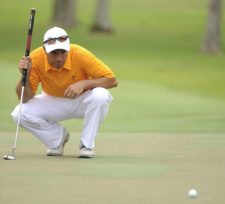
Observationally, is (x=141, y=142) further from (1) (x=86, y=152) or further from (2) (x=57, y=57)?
(2) (x=57, y=57)

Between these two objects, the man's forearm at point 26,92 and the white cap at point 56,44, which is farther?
the man's forearm at point 26,92

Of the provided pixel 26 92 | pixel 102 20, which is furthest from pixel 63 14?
pixel 26 92

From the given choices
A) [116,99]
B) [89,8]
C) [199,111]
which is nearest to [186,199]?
[199,111]

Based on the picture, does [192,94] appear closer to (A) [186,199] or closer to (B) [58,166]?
(B) [58,166]

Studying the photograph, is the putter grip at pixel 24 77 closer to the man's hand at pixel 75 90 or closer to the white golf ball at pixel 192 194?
the man's hand at pixel 75 90

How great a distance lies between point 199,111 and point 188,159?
26.1 feet

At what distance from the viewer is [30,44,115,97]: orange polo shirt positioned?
416 inches

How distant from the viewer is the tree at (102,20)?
1786 inches

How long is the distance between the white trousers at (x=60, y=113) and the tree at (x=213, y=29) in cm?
2684

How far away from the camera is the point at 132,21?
5106 cm

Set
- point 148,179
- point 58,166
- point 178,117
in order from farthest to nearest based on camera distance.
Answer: point 178,117 → point 58,166 → point 148,179

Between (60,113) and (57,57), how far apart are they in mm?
853

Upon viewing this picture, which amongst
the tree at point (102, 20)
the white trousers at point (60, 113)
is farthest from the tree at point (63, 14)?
the white trousers at point (60, 113)

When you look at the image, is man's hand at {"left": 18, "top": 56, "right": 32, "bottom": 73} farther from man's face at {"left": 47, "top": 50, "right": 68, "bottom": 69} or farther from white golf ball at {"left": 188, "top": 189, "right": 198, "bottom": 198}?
white golf ball at {"left": 188, "top": 189, "right": 198, "bottom": 198}
